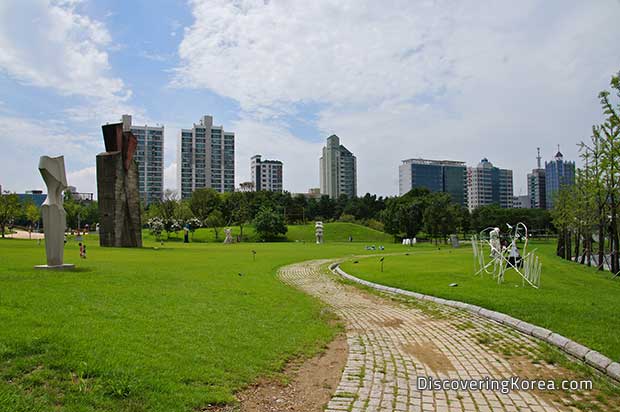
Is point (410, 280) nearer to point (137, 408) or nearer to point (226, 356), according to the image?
point (226, 356)

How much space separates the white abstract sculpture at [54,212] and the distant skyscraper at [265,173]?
14354 centimetres

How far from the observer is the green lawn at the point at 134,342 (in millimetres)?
5082

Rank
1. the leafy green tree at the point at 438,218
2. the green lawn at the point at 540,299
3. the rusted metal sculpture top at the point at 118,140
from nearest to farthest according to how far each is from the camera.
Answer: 1. the green lawn at the point at 540,299
2. the rusted metal sculpture top at the point at 118,140
3. the leafy green tree at the point at 438,218

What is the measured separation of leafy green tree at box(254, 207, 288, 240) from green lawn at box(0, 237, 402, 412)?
53.5 m

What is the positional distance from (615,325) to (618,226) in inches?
938

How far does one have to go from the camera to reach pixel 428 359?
26.0 feet

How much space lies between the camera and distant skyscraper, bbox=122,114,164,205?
13362cm

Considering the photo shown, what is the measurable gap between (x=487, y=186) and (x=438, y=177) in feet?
71.5

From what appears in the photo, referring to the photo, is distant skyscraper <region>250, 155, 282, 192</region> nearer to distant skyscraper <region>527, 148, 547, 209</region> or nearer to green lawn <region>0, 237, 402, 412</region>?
distant skyscraper <region>527, 148, 547, 209</region>

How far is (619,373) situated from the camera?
6594mm

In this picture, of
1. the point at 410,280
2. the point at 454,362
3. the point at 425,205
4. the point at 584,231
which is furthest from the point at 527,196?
the point at 454,362

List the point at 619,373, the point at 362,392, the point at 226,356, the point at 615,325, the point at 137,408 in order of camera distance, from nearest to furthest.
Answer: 1. the point at 137,408
2. the point at 362,392
3. the point at 619,373
4. the point at 226,356
5. the point at 615,325

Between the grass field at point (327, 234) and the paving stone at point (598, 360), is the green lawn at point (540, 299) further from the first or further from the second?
the grass field at point (327, 234)

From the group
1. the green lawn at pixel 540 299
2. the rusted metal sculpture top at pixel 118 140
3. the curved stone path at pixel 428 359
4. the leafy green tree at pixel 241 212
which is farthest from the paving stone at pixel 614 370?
the leafy green tree at pixel 241 212
